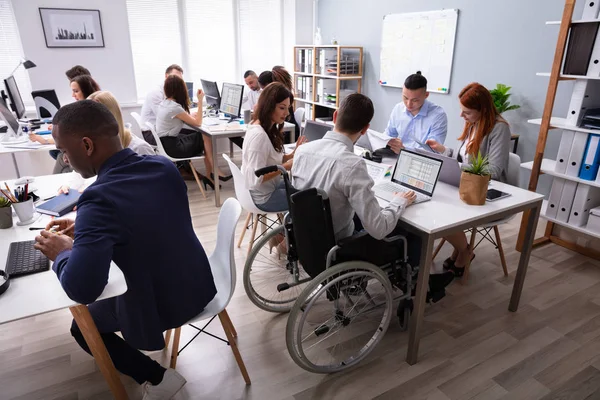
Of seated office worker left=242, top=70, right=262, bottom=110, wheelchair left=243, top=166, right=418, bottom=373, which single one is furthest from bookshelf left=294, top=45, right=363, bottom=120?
wheelchair left=243, top=166, right=418, bottom=373

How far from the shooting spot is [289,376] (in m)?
1.93

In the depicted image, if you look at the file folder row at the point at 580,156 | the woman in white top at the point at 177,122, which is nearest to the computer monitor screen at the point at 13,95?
the woman in white top at the point at 177,122

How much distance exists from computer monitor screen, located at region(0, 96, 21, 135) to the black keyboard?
234cm

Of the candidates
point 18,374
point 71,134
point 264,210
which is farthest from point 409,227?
point 18,374

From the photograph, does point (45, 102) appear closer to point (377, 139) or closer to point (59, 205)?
point (59, 205)

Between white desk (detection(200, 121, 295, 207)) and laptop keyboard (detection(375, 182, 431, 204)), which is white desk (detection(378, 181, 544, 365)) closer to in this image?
laptop keyboard (detection(375, 182, 431, 204))

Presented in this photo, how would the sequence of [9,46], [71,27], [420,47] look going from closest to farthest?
[420,47], [9,46], [71,27]

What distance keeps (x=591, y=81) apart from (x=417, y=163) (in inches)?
57.7

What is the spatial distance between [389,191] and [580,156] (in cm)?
153

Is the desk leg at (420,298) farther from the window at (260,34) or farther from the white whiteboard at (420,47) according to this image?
the window at (260,34)

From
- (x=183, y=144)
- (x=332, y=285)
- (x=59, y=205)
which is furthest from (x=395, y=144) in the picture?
(x=183, y=144)

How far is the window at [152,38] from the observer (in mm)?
5480

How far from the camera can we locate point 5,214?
1.74 m

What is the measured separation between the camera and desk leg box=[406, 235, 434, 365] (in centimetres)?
179
